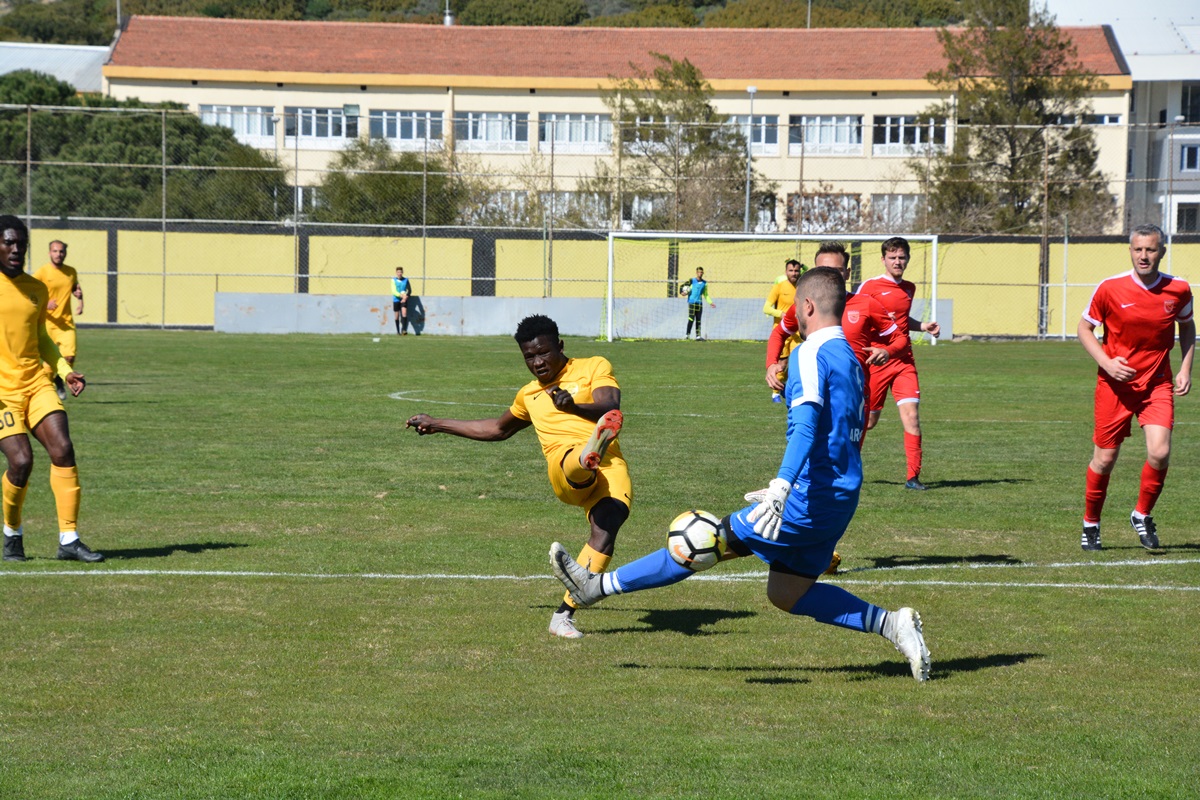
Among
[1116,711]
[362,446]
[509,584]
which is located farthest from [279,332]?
[1116,711]

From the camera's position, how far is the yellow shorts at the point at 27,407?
905 centimetres

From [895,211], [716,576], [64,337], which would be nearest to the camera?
[716,576]

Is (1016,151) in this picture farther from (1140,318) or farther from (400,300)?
(1140,318)

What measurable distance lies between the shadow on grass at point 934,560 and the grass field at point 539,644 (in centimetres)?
4

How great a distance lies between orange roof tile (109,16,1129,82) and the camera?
222 ft

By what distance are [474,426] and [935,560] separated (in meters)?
3.44

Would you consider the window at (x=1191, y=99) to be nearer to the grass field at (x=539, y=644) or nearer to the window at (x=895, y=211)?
the window at (x=895, y=211)

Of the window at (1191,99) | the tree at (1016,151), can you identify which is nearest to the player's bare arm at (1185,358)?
the tree at (1016,151)

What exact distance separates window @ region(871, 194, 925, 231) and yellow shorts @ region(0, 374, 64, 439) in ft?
127

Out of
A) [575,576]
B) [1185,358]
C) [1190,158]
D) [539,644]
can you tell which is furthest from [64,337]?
[1190,158]

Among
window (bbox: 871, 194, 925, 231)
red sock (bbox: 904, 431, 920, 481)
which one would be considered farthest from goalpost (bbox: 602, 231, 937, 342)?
red sock (bbox: 904, 431, 920, 481)

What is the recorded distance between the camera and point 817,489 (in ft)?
19.5

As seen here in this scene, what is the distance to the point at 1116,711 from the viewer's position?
5645mm

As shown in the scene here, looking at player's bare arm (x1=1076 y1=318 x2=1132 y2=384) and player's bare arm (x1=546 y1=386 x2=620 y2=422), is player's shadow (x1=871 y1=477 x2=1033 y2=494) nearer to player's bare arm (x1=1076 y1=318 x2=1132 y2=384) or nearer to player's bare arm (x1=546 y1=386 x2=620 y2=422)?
player's bare arm (x1=1076 y1=318 x2=1132 y2=384)
